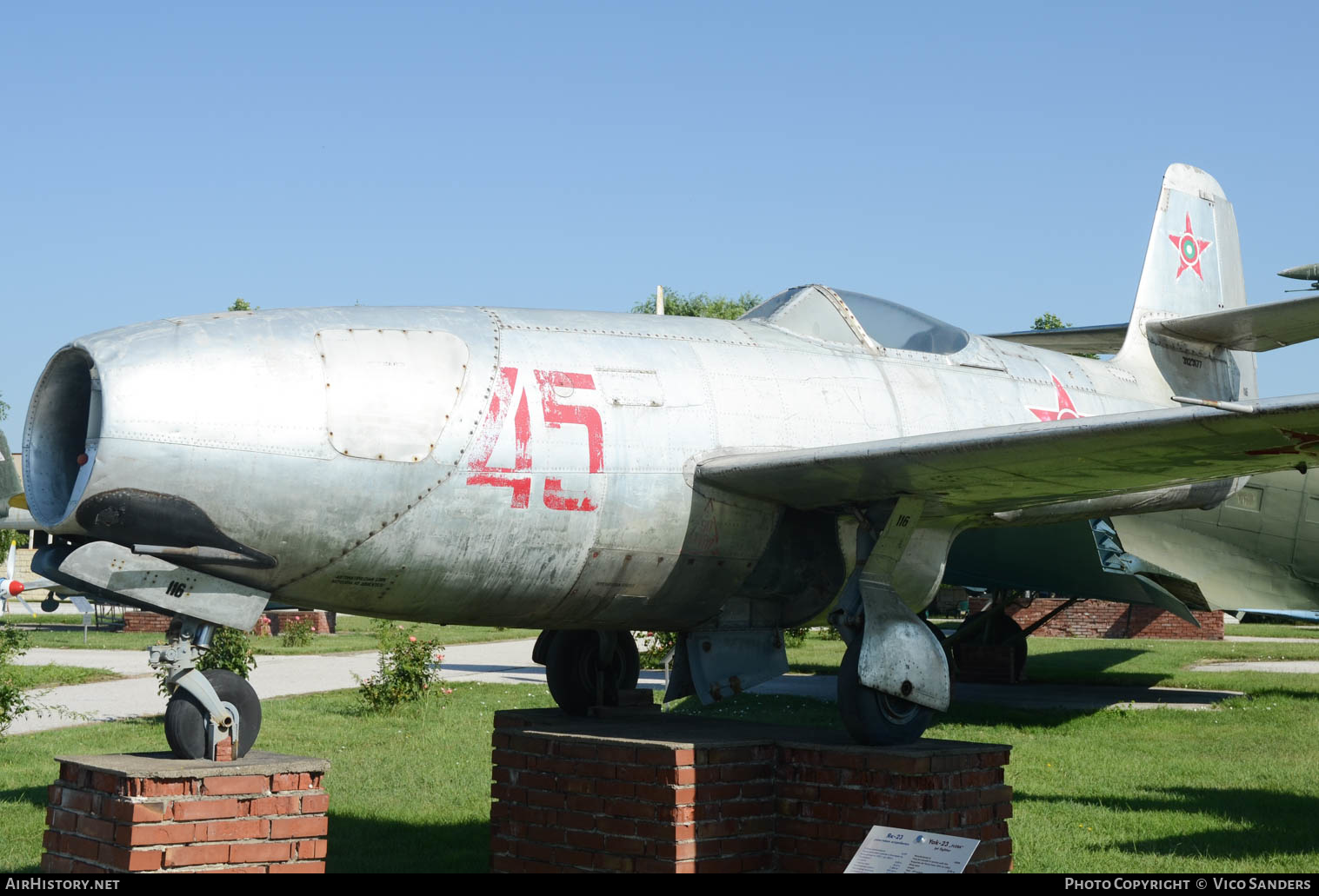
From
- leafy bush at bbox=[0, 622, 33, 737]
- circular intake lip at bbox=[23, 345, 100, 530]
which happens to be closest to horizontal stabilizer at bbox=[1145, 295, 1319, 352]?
circular intake lip at bbox=[23, 345, 100, 530]

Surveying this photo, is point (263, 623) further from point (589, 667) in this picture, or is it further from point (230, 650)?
point (589, 667)

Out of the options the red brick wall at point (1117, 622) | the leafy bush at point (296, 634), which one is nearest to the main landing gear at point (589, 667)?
the leafy bush at point (296, 634)

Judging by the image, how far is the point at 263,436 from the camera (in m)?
5.24

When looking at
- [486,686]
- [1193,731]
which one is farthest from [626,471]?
[486,686]

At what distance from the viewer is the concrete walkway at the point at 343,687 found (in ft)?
51.8

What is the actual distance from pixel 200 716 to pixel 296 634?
2194 centimetres

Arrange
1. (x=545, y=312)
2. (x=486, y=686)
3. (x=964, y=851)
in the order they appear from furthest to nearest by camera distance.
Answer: (x=486, y=686) → (x=545, y=312) → (x=964, y=851)

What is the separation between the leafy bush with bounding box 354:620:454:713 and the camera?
15.4 m

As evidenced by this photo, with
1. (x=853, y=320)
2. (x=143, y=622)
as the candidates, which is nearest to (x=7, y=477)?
(x=853, y=320)

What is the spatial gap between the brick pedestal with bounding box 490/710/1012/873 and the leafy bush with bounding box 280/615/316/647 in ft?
68.0

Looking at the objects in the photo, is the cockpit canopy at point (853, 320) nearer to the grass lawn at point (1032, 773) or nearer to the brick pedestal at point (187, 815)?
the grass lawn at point (1032, 773)

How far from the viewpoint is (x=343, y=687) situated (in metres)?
18.3

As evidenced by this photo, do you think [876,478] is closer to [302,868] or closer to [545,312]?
[545,312]
